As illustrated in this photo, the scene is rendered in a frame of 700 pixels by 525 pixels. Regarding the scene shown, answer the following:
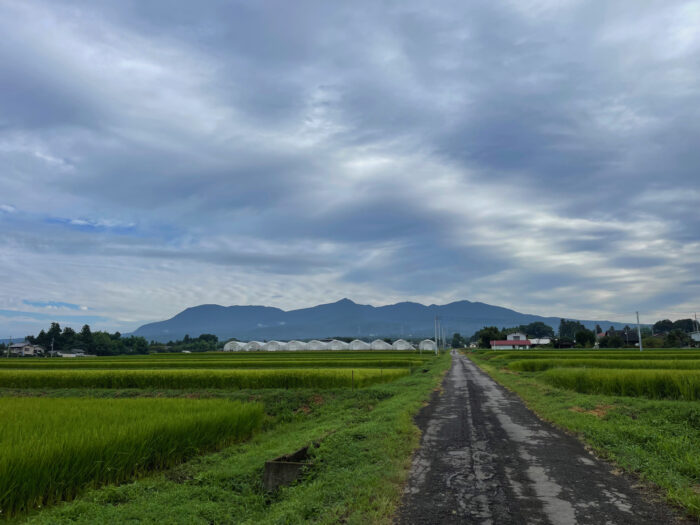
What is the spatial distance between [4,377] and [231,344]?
87147mm

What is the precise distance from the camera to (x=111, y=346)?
124188 millimetres

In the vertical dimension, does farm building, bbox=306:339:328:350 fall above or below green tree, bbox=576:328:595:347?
below

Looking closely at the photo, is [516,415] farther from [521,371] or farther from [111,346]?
[111,346]

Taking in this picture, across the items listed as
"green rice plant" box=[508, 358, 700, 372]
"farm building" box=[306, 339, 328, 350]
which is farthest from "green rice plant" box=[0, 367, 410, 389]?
"farm building" box=[306, 339, 328, 350]

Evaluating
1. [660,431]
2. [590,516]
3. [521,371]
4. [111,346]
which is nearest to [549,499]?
[590,516]

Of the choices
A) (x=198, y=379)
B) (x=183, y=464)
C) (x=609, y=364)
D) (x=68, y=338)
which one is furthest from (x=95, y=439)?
(x=68, y=338)

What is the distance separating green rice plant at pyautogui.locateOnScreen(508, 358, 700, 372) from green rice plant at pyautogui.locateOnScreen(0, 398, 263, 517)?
103ft

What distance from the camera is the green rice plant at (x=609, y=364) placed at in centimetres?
3242

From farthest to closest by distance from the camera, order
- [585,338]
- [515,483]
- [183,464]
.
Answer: [585,338]
[183,464]
[515,483]

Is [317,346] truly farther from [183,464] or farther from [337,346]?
[183,464]

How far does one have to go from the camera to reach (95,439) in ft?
32.9

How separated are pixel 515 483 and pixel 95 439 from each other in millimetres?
9404

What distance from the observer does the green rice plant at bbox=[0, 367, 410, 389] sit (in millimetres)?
27089

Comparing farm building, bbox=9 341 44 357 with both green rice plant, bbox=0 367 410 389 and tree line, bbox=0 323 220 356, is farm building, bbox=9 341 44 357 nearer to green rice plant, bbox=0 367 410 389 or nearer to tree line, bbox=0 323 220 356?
tree line, bbox=0 323 220 356
